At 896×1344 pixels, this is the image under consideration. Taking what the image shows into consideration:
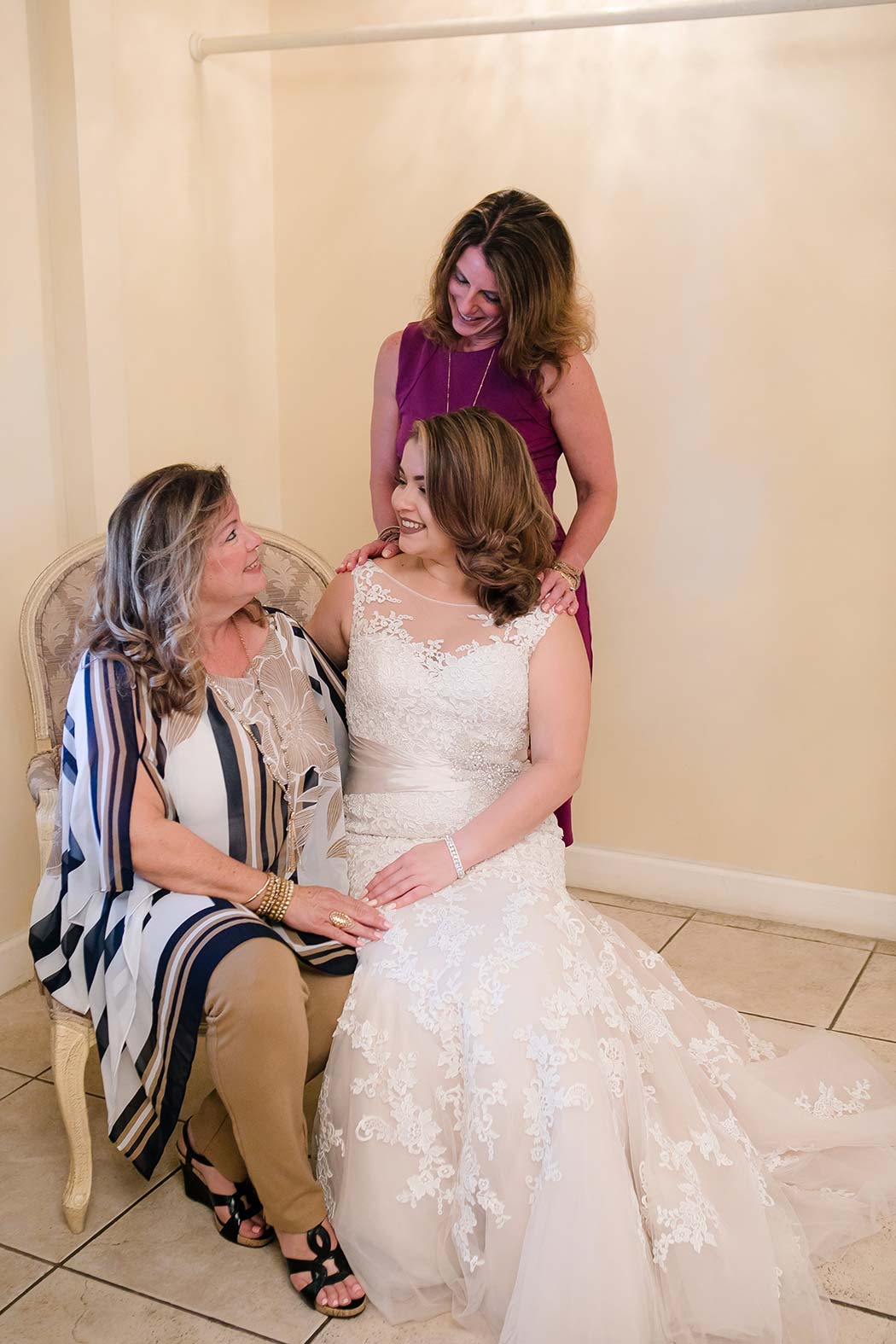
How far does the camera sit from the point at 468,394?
2.36 m

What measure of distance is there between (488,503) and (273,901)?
71 cm

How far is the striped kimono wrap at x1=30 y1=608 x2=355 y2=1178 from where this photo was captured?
1.78 meters

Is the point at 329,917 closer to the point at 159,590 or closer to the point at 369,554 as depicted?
the point at 159,590

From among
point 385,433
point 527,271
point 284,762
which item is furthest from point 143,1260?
point 527,271

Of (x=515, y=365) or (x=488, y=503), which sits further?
(x=515, y=365)

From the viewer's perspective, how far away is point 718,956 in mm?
2961

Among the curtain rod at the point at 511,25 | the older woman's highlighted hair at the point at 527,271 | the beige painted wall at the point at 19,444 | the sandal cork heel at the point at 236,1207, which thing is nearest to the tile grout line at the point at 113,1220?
the sandal cork heel at the point at 236,1207

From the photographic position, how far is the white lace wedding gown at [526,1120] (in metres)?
1.63

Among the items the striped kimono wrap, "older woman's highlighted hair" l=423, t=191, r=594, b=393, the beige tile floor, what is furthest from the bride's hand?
"older woman's highlighted hair" l=423, t=191, r=594, b=393

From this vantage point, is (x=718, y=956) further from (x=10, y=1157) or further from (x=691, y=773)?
(x=10, y=1157)

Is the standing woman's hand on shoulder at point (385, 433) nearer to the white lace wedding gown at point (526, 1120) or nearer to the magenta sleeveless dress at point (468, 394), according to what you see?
the magenta sleeveless dress at point (468, 394)

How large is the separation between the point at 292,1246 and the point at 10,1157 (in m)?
0.64

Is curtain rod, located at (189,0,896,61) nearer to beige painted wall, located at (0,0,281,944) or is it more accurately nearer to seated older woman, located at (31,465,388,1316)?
beige painted wall, located at (0,0,281,944)

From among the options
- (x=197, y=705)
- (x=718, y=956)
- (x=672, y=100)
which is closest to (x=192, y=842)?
(x=197, y=705)
